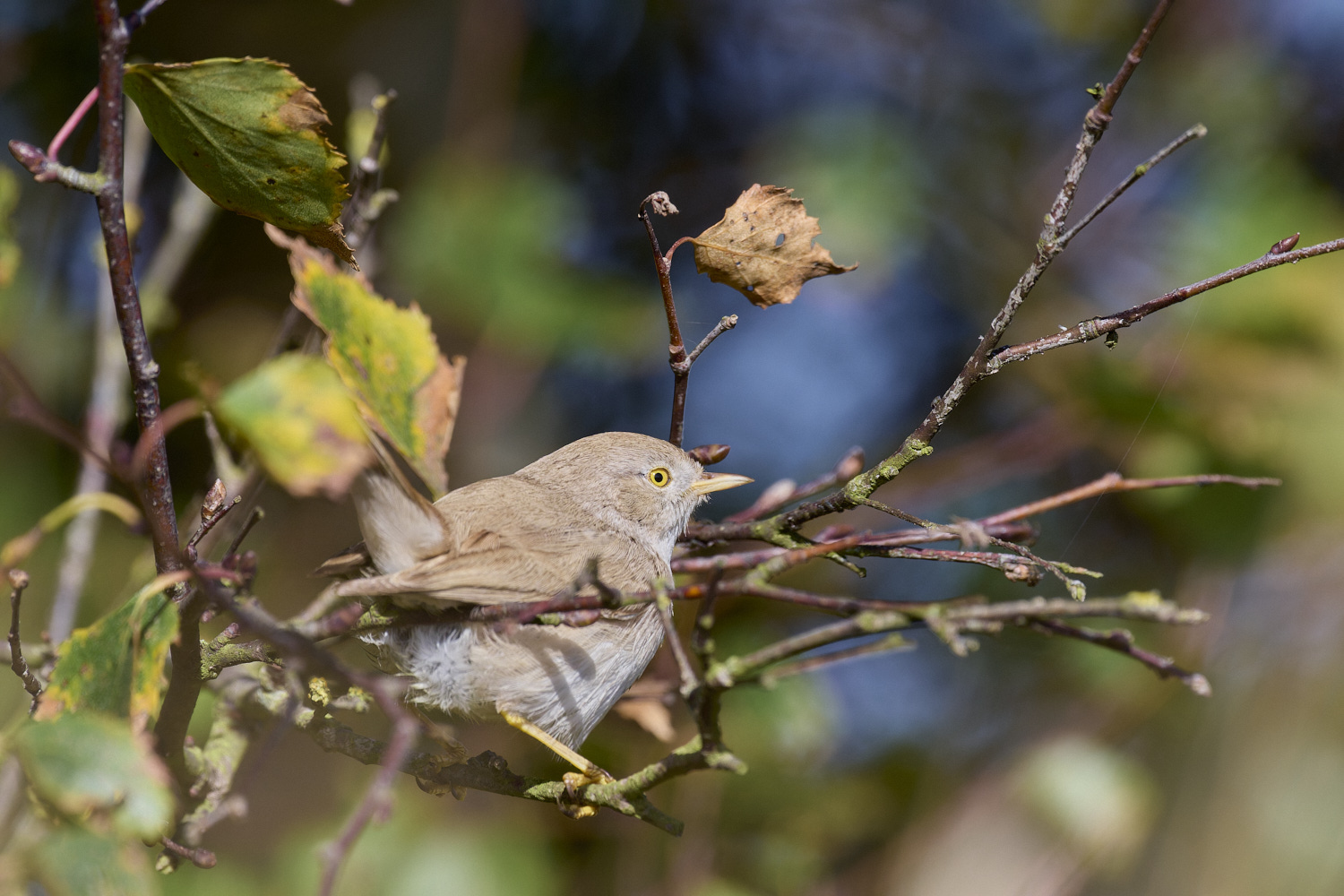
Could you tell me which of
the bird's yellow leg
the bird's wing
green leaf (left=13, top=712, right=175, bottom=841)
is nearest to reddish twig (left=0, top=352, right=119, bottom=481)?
green leaf (left=13, top=712, right=175, bottom=841)

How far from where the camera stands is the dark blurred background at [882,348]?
3135 millimetres

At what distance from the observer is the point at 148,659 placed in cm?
123

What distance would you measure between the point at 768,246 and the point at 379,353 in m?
0.69

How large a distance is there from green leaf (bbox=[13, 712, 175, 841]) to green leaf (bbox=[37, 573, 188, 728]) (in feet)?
0.35

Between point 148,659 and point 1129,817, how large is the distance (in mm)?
3007

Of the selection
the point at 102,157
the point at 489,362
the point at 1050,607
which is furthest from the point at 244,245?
the point at 1050,607

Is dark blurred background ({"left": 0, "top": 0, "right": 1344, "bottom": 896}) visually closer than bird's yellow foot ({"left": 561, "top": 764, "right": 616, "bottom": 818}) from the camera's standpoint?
No

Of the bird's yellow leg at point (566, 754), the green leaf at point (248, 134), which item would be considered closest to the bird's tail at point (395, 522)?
the bird's yellow leg at point (566, 754)

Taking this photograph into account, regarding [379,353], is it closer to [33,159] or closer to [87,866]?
[33,159]

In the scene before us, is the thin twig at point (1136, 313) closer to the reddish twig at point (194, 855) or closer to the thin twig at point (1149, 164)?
the thin twig at point (1149, 164)

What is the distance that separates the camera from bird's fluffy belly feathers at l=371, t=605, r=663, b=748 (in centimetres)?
213

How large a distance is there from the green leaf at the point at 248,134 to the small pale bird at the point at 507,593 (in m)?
0.56

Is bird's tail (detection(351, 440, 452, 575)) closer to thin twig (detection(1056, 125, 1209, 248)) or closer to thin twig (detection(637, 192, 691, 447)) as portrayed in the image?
thin twig (detection(637, 192, 691, 447))

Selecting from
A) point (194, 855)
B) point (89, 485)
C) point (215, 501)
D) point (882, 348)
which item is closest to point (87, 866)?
point (194, 855)
